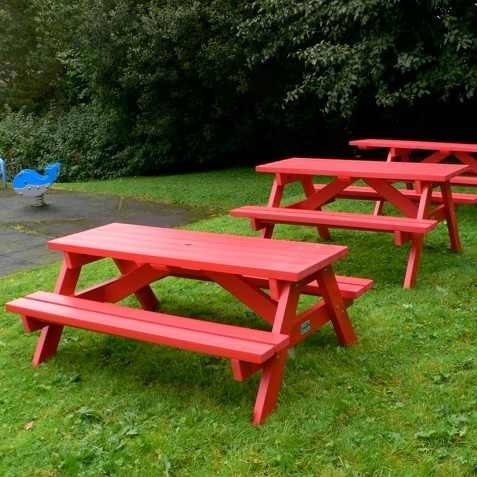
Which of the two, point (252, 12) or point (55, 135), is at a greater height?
point (252, 12)

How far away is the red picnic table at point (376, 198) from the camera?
4918 millimetres

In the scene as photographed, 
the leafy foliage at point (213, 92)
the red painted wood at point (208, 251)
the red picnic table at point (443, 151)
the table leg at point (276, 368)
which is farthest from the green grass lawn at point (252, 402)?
the leafy foliage at point (213, 92)

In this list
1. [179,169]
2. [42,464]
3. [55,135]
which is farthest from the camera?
[55,135]

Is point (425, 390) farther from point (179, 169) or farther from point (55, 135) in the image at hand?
point (55, 135)

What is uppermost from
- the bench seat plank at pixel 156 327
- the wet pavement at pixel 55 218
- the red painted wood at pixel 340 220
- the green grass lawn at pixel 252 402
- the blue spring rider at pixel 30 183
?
the bench seat plank at pixel 156 327

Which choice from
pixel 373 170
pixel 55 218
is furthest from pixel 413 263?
pixel 55 218

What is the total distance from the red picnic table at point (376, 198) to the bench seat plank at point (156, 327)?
2070 mm

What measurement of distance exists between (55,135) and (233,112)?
506 cm

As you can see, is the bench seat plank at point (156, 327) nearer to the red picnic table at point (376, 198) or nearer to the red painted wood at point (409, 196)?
the red picnic table at point (376, 198)

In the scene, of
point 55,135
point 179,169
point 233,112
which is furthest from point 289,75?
point 55,135

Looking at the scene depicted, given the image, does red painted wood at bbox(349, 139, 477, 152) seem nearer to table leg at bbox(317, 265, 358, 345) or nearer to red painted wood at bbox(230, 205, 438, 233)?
red painted wood at bbox(230, 205, 438, 233)

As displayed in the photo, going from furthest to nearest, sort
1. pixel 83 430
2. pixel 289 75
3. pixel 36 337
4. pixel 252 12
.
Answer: pixel 289 75 → pixel 252 12 → pixel 36 337 → pixel 83 430

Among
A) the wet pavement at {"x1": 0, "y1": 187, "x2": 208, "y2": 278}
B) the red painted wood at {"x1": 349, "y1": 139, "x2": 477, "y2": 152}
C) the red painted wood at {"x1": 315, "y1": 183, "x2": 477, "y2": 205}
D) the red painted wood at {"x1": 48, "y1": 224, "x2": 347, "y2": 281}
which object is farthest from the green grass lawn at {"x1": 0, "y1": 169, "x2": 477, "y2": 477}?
the red painted wood at {"x1": 349, "y1": 139, "x2": 477, "y2": 152}

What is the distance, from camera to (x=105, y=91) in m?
13.3
